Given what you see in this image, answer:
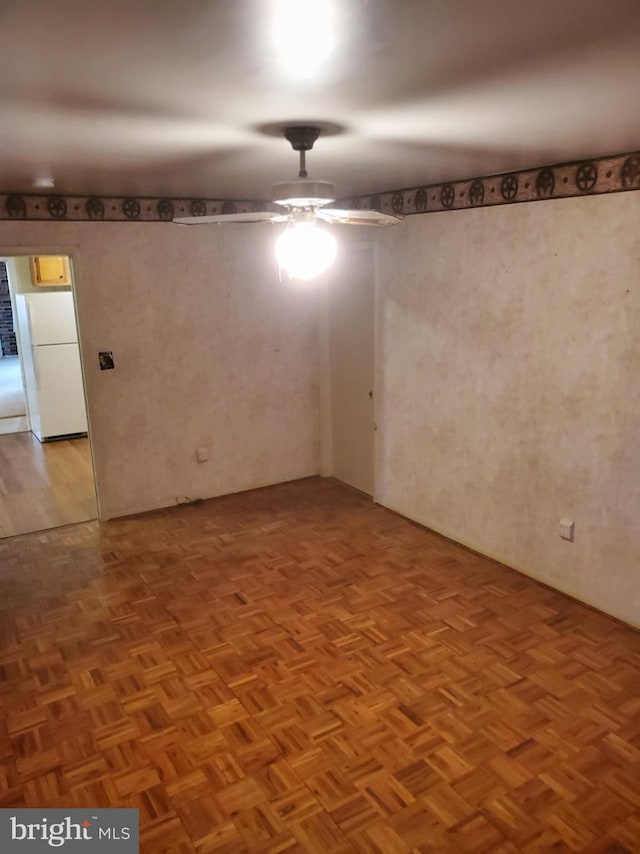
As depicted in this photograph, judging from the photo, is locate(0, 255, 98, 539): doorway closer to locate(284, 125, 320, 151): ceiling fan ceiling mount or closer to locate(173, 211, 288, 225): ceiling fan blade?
locate(173, 211, 288, 225): ceiling fan blade

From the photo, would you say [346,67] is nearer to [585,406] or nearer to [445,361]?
[585,406]

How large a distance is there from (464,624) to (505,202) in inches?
92.9

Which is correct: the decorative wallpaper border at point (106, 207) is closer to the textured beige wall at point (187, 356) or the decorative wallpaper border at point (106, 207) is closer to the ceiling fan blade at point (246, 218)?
the textured beige wall at point (187, 356)

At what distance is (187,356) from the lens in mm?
5156

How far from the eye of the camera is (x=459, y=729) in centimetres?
274

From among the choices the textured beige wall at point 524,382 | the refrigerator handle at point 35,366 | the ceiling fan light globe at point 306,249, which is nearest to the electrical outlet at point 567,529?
the textured beige wall at point 524,382

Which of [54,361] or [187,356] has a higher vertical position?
[187,356]

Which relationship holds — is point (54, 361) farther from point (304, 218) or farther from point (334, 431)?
point (304, 218)

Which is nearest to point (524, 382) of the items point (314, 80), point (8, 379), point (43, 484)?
point (314, 80)

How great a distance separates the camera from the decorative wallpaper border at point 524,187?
3197mm

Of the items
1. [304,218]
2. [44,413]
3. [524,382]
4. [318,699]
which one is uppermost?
Answer: [304,218]

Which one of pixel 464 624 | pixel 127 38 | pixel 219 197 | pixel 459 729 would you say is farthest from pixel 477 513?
pixel 127 38

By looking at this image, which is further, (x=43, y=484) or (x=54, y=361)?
(x=54, y=361)

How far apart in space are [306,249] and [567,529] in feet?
7.14
